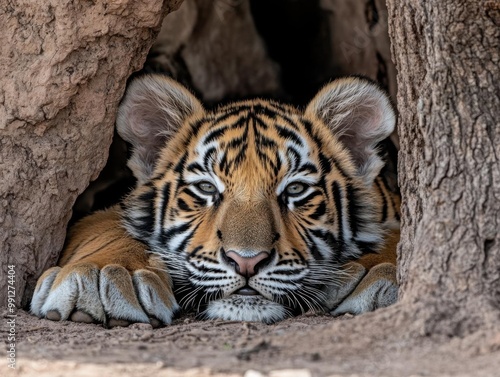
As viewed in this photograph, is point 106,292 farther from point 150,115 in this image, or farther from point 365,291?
point 150,115

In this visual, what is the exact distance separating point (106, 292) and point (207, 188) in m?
0.73

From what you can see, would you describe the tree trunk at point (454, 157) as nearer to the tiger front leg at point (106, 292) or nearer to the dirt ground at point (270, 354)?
the dirt ground at point (270, 354)

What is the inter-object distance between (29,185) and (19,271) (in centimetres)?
36

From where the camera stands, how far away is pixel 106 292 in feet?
11.1

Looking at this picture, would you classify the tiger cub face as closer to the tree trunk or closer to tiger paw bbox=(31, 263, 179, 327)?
tiger paw bbox=(31, 263, 179, 327)

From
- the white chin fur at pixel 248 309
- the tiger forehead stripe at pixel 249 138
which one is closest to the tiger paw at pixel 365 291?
the white chin fur at pixel 248 309

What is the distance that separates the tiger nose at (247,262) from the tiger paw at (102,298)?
1.08 ft

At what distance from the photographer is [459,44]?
2.95 m

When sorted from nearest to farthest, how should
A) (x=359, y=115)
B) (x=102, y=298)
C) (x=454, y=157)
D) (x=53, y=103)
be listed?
(x=454, y=157) < (x=102, y=298) < (x=53, y=103) < (x=359, y=115)

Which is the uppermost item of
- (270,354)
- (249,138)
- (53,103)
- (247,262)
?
(53,103)

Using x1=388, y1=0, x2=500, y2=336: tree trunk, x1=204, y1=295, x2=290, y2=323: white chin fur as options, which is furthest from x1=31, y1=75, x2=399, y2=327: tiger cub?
x1=388, y1=0, x2=500, y2=336: tree trunk

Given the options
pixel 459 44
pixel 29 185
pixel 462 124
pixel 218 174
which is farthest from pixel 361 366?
pixel 29 185

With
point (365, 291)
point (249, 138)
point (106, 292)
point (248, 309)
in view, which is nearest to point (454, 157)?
point (365, 291)

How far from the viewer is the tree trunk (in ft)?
9.16
